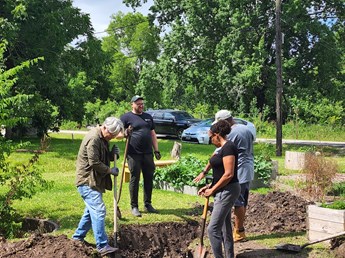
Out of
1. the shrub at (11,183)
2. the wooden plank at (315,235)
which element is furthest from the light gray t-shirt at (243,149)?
the shrub at (11,183)

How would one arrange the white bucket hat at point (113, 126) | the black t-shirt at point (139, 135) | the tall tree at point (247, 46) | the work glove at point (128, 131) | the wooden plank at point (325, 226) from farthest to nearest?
the tall tree at point (247, 46), the black t-shirt at point (139, 135), the work glove at point (128, 131), the wooden plank at point (325, 226), the white bucket hat at point (113, 126)

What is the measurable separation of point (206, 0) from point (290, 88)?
23.6 ft

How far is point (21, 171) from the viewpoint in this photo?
7.18 meters

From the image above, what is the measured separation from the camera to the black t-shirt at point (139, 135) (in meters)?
8.24

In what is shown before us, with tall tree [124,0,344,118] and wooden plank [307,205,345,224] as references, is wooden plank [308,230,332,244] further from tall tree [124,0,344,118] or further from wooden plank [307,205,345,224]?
tall tree [124,0,344,118]

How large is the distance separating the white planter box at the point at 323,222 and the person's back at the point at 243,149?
43.7 inches

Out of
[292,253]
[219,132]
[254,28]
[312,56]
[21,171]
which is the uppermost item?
[254,28]

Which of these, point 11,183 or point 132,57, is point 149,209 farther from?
point 132,57

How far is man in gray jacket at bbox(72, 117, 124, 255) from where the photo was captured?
19.9ft

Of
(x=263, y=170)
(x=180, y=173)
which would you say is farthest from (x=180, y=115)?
(x=180, y=173)

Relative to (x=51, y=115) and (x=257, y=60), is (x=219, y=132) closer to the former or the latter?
(x=51, y=115)

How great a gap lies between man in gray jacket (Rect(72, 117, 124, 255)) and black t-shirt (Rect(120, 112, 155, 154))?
199 centimetres

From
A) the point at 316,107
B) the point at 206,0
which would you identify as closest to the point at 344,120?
the point at 316,107

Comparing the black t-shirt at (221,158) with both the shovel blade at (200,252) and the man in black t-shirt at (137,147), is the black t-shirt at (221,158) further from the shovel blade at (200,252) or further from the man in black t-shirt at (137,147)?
the man in black t-shirt at (137,147)
